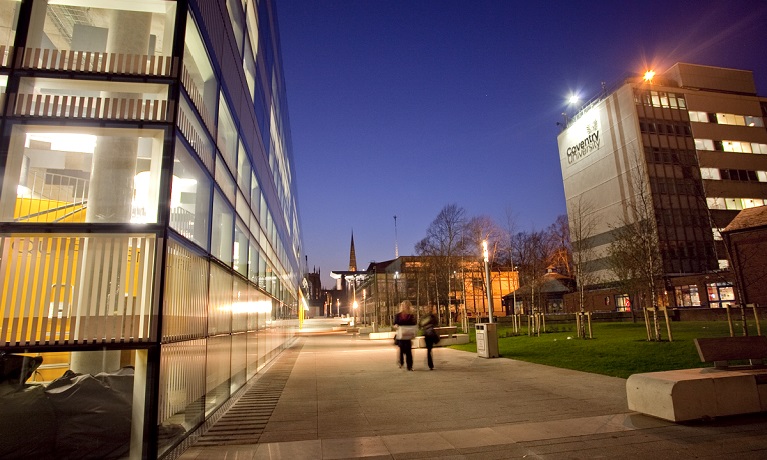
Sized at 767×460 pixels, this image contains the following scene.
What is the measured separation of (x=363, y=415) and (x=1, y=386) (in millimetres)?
4974

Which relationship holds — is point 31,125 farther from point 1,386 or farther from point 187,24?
point 1,386

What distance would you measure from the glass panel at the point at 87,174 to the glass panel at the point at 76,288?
582 millimetres

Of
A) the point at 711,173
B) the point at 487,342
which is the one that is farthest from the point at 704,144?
the point at 487,342

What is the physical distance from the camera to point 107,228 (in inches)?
206

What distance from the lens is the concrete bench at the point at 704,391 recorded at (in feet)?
19.9

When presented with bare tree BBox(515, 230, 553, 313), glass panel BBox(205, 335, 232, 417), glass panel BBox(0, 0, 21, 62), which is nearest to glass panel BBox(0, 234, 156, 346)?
glass panel BBox(205, 335, 232, 417)

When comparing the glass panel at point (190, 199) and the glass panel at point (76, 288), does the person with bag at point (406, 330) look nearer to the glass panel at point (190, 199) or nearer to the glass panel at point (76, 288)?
the glass panel at point (190, 199)

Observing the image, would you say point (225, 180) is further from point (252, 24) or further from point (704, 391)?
point (704, 391)

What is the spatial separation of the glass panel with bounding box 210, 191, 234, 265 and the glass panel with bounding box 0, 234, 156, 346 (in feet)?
9.44

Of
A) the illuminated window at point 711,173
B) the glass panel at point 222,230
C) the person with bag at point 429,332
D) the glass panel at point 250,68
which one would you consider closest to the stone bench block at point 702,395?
the person with bag at point 429,332

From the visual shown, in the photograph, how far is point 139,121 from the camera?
5.52m

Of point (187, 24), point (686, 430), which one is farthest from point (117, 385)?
point (686, 430)

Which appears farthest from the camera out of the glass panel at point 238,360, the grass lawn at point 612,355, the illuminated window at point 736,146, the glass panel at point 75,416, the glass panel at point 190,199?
the illuminated window at point 736,146

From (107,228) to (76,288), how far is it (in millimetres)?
762
